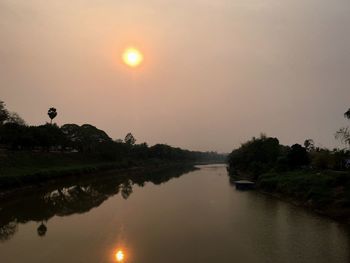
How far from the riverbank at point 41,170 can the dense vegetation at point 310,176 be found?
94.3 feet

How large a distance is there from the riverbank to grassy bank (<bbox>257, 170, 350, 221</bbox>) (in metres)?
28.6

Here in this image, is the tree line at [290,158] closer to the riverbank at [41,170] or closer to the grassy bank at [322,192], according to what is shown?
the grassy bank at [322,192]

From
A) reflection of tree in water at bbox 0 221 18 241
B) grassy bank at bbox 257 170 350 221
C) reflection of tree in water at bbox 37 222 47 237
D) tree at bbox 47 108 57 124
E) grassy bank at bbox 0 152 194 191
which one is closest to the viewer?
reflection of tree in water at bbox 0 221 18 241

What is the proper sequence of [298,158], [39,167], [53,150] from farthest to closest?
[53,150] → [39,167] → [298,158]

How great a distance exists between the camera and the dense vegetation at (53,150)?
50469mm

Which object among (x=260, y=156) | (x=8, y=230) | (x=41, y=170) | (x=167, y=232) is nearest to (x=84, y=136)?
(x=41, y=170)

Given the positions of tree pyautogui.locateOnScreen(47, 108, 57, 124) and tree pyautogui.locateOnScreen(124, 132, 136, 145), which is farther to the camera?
tree pyautogui.locateOnScreen(124, 132, 136, 145)

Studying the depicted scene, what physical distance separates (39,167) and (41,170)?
458 cm

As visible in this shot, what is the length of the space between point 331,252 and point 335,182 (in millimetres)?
14633

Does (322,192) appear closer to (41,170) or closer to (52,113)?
(41,170)

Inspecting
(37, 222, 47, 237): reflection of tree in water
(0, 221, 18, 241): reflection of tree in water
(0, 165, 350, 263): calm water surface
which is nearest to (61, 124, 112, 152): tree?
(0, 165, 350, 263): calm water surface

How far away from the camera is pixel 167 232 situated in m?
22.5

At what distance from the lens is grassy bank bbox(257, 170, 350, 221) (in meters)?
27.3

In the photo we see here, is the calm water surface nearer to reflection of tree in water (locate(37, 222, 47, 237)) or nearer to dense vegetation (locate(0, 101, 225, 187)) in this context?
reflection of tree in water (locate(37, 222, 47, 237))
